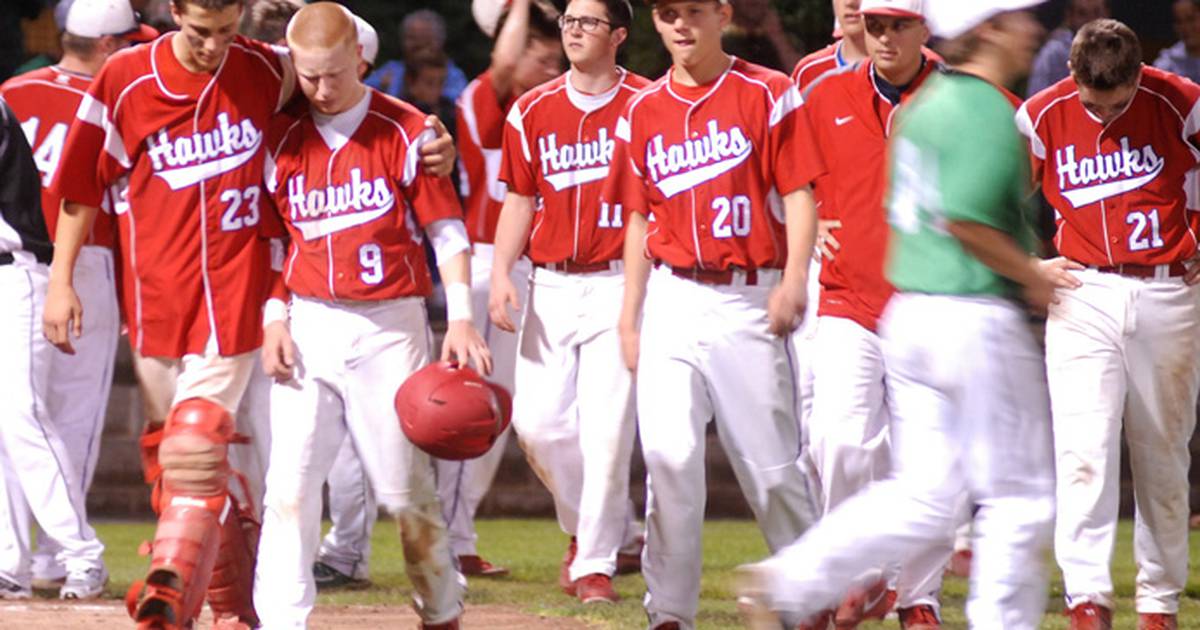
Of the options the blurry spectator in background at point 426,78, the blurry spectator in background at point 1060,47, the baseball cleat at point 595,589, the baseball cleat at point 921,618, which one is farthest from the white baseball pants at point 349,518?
the blurry spectator in background at point 1060,47

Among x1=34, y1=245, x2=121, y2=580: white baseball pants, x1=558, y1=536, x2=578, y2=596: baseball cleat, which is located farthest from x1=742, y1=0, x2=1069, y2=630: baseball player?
x1=34, y1=245, x2=121, y2=580: white baseball pants

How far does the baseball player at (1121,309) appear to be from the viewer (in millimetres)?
7961

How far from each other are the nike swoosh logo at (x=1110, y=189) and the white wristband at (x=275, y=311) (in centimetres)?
296

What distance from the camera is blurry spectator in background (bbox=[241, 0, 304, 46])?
8.62 metres

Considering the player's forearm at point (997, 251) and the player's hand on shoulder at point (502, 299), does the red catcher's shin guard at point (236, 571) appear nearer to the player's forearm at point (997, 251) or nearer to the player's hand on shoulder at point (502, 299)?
the player's hand on shoulder at point (502, 299)

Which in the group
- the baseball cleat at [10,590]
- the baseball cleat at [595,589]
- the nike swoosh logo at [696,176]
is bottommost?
the baseball cleat at [10,590]

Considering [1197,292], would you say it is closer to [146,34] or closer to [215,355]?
[215,355]

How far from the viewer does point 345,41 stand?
7.13 meters

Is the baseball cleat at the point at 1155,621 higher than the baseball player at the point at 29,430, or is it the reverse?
the baseball player at the point at 29,430

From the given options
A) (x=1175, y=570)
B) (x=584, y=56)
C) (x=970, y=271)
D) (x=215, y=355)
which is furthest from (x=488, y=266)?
(x=970, y=271)

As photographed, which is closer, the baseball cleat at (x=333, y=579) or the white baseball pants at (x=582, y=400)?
the white baseball pants at (x=582, y=400)

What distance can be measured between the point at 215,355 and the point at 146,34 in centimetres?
263

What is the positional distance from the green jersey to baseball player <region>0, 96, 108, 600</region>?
4.26 m

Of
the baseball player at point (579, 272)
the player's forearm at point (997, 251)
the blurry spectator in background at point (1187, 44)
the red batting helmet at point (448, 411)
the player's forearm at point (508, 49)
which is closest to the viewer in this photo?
the player's forearm at point (997, 251)
